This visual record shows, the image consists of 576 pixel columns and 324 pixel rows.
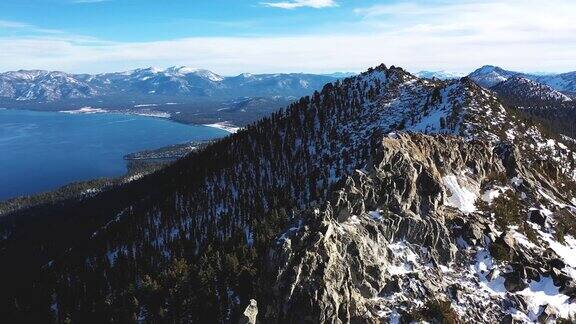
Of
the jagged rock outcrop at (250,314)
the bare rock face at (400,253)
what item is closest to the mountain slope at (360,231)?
the bare rock face at (400,253)

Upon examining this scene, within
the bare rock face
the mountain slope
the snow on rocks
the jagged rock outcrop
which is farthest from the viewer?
the snow on rocks

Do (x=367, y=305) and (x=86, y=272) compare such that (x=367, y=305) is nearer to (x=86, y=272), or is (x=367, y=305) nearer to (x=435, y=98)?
(x=435, y=98)

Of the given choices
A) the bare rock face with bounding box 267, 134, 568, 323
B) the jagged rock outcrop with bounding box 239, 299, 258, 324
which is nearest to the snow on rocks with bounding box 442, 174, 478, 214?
the bare rock face with bounding box 267, 134, 568, 323

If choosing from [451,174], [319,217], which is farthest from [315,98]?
[319,217]

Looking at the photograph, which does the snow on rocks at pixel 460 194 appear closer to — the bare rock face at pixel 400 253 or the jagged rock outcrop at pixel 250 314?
the bare rock face at pixel 400 253

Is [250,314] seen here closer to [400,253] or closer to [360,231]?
[360,231]

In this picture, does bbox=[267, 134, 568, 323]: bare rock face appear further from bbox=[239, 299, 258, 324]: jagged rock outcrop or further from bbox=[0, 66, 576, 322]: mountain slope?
bbox=[239, 299, 258, 324]: jagged rock outcrop

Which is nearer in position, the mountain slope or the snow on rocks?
the mountain slope

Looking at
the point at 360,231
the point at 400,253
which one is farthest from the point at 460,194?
the point at 360,231
